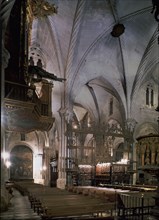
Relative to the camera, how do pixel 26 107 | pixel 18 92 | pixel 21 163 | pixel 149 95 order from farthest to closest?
pixel 21 163
pixel 149 95
pixel 26 107
pixel 18 92

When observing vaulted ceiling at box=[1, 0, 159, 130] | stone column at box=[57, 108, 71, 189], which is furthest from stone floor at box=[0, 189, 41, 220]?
vaulted ceiling at box=[1, 0, 159, 130]

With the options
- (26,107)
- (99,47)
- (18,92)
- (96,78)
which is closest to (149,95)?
(96,78)

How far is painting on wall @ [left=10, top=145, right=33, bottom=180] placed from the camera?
3166 cm

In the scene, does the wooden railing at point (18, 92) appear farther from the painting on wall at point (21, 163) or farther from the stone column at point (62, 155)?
the painting on wall at point (21, 163)

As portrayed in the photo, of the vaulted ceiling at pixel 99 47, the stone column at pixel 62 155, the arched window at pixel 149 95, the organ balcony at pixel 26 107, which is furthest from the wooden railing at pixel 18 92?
the arched window at pixel 149 95

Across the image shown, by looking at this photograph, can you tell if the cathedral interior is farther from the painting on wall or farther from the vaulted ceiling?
the painting on wall

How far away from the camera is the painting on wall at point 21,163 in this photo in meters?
31.7

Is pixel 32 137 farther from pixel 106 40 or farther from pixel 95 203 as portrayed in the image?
pixel 95 203

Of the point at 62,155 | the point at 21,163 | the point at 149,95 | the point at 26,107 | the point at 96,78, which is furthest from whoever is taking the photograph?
the point at 21,163

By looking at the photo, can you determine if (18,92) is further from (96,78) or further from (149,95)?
(149,95)

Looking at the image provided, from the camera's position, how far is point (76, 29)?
846 inches

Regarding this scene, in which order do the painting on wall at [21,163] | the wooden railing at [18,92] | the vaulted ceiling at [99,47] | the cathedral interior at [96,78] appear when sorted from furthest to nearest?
the painting on wall at [21,163] < the vaulted ceiling at [99,47] < the cathedral interior at [96,78] < the wooden railing at [18,92]

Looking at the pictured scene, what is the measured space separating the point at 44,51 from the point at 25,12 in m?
11.9

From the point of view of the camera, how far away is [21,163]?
31719 millimetres
